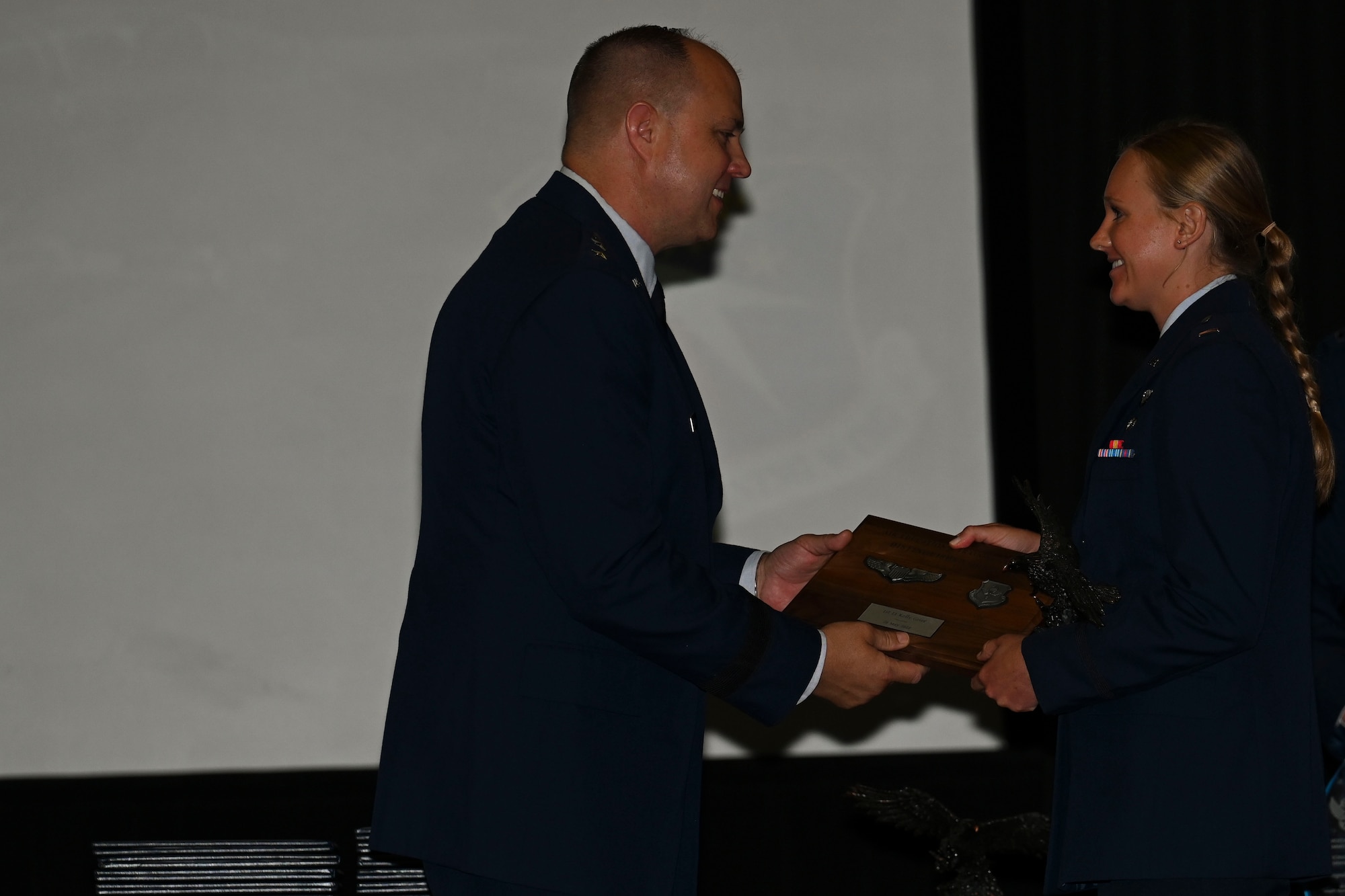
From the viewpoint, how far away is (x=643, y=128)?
2.17 m

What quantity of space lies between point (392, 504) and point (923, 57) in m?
1.92

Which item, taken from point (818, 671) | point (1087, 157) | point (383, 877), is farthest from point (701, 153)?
point (383, 877)

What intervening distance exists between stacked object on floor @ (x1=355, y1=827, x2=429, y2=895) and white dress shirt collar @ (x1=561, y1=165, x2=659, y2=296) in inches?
79.0

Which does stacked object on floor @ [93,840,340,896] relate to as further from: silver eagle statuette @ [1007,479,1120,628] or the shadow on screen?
silver eagle statuette @ [1007,479,1120,628]

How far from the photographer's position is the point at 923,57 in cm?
393

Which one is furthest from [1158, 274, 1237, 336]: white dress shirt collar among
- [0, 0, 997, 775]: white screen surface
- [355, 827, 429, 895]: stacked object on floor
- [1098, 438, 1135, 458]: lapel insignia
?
[355, 827, 429, 895]: stacked object on floor

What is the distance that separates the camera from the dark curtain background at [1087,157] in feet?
12.8

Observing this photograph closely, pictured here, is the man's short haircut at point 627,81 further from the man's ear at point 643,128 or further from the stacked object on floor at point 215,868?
the stacked object on floor at point 215,868

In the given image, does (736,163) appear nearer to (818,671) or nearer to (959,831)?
(818,671)

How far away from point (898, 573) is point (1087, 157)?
2157mm

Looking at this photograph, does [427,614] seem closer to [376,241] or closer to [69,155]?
[376,241]

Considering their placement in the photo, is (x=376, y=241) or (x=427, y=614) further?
(x=376, y=241)

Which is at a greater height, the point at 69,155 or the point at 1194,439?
the point at 69,155

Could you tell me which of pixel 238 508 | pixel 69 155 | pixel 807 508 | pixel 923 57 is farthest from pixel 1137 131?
pixel 69 155
